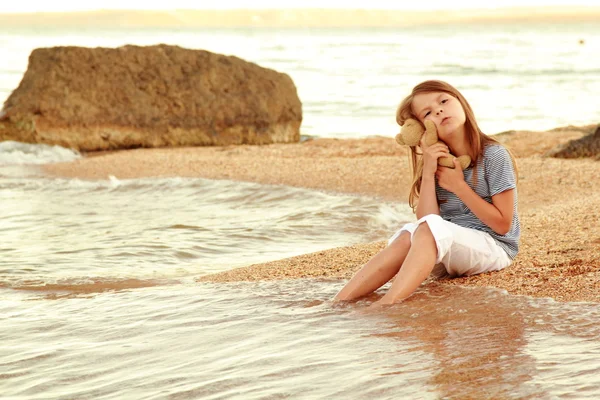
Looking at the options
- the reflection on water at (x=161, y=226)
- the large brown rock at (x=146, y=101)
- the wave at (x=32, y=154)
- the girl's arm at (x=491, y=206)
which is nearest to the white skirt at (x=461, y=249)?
the girl's arm at (x=491, y=206)

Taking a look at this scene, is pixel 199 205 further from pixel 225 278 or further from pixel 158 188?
pixel 225 278

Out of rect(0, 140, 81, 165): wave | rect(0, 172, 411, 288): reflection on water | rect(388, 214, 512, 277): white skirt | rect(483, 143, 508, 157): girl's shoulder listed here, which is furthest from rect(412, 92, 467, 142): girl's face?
rect(0, 140, 81, 165): wave

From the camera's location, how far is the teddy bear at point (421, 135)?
466cm

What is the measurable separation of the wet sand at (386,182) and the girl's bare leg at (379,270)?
0.37m

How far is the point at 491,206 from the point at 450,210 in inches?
13.8

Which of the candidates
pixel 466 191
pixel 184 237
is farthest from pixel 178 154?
pixel 466 191

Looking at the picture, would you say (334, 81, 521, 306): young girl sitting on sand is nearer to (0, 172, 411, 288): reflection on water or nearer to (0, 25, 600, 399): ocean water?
(0, 25, 600, 399): ocean water

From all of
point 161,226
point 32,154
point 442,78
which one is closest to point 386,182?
point 161,226

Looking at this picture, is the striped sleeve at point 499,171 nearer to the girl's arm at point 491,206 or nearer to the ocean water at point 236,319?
the girl's arm at point 491,206

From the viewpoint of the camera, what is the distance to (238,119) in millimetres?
16312

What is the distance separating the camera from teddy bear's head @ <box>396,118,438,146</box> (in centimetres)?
470

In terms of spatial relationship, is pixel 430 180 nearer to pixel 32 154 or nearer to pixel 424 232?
pixel 424 232

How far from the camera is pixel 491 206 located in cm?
453

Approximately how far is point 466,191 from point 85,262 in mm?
3891
